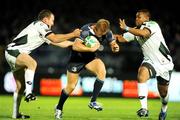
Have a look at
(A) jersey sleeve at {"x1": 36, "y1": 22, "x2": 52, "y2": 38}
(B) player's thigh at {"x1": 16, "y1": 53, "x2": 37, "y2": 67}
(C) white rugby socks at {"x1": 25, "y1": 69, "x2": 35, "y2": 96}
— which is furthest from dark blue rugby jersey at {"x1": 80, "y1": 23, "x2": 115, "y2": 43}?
(C) white rugby socks at {"x1": 25, "y1": 69, "x2": 35, "y2": 96}

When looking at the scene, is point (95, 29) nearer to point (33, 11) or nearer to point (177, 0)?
point (33, 11)

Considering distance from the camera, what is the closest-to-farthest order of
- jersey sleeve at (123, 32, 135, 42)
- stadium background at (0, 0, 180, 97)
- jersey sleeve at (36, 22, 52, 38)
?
jersey sleeve at (36, 22, 52, 38)
jersey sleeve at (123, 32, 135, 42)
stadium background at (0, 0, 180, 97)

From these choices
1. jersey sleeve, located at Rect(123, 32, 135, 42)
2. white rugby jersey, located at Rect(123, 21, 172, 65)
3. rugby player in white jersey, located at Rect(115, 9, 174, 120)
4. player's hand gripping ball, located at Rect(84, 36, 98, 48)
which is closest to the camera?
player's hand gripping ball, located at Rect(84, 36, 98, 48)

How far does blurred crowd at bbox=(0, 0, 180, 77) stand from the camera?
2172 cm

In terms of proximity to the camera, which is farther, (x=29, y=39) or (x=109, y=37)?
(x=109, y=37)

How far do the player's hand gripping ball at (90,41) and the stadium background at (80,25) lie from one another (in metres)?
9.55

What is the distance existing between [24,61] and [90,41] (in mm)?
1475

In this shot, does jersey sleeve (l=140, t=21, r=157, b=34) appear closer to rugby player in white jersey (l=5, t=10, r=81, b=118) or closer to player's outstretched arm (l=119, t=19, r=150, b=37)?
player's outstretched arm (l=119, t=19, r=150, b=37)

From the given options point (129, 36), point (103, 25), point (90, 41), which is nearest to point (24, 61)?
point (90, 41)

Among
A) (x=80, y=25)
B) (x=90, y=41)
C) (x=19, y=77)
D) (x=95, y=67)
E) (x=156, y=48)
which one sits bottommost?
(x=19, y=77)

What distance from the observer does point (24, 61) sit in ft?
38.1

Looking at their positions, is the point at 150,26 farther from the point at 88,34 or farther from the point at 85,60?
the point at 85,60

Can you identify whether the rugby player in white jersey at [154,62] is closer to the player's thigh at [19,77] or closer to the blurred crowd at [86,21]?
the player's thigh at [19,77]

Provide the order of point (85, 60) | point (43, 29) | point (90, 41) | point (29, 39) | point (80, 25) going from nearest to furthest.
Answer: point (90, 41), point (43, 29), point (29, 39), point (85, 60), point (80, 25)
